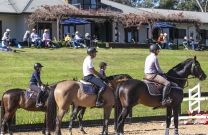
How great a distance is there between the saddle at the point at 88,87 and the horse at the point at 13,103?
1.42 meters

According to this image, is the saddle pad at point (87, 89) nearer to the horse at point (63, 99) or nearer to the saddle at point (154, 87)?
the horse at point (63, 99)

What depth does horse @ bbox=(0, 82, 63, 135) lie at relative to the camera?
646 inches

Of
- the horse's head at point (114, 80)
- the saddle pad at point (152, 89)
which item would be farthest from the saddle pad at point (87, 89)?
the saddle pad at point (152, 89)

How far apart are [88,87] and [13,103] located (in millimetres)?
2738

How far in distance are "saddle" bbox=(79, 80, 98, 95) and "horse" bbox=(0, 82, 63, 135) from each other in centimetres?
142

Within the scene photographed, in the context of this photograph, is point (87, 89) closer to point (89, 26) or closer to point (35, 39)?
point (35, 39)

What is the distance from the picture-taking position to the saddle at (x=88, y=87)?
1527cm

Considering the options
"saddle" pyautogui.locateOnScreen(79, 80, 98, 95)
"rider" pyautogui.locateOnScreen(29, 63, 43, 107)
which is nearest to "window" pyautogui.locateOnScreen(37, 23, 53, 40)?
"rider" pyautogui.locateOnScreen(29, 63, 43, 107)

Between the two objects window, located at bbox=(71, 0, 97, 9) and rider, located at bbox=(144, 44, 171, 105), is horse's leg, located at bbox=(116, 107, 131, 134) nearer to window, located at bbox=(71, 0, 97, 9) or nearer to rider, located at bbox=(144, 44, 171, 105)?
rider, located at bbox=(144, 44, 171, 105)

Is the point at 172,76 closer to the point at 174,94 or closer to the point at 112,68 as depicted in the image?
the point at 174,94

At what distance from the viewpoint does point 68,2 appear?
52625 mm

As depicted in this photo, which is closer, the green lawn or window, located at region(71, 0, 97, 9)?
the green lawn

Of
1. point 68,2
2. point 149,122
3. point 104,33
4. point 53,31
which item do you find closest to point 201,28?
point 104,33

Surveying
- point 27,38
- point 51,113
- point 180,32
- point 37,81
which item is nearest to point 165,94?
point 51,113
